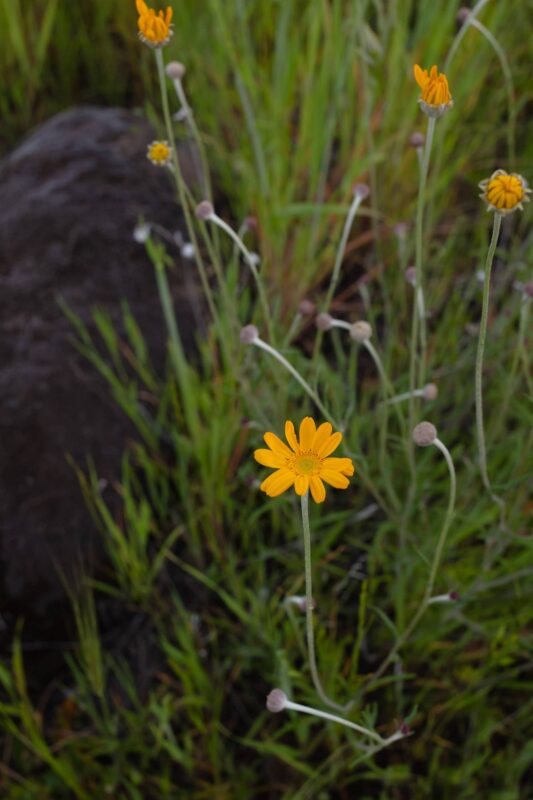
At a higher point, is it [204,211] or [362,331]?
[204,211]

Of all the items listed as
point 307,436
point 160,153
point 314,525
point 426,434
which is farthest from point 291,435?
point 314,525

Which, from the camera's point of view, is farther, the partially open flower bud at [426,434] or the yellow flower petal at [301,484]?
the partially open flower bud at [426,434]

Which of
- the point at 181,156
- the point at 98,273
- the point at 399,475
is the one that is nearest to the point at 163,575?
the point at 399,475

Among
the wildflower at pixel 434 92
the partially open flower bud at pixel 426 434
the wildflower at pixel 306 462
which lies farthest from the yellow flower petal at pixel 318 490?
the wildflower at pixel 434 92

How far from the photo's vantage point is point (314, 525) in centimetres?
114

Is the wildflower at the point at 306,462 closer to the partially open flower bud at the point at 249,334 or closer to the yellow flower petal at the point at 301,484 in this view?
the yellow flower petal at the point at 301,484

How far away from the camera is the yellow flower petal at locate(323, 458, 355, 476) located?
0.58m

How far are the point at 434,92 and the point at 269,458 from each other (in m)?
0.35

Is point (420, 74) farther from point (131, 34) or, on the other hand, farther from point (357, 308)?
point (131, 34)

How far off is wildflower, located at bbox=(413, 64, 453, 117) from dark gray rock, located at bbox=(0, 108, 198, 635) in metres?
0.82

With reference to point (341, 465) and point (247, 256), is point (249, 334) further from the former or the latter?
point (341, 465)

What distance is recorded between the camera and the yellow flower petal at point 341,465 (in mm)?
584

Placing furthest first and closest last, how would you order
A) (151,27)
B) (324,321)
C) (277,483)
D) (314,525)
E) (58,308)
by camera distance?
1. (58,308)
2. (314,525)
3. (324,321)
4. (151,27)
5. (277,483)

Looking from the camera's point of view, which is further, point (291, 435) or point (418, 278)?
point (418, 278)
